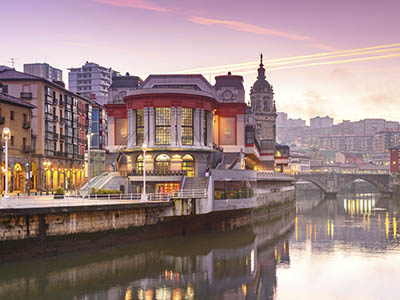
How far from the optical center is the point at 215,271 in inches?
1965

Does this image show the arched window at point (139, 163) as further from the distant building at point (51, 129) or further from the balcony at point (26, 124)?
the balcony at point (26, 124)

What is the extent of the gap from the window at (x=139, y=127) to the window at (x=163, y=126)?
2.92 metres

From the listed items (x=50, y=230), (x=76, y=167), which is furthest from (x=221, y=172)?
(x=76, y=167)

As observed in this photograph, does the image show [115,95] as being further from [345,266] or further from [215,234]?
[345,266]

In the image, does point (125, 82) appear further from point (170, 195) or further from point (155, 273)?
point (155, 273)

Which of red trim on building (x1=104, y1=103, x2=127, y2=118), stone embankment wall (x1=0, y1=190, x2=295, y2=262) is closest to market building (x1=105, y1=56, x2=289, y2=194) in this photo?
stone embankment wall (x1=0, y1=190, x2=295, y2=262)

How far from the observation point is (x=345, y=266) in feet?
173

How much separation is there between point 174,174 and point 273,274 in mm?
27645

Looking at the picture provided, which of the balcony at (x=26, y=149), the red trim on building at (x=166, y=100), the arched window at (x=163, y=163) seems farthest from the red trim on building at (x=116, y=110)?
the arched window at (x=163, y=163)

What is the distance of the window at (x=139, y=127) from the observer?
8069 cm

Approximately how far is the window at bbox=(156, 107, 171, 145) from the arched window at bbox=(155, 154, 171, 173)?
6.99ft

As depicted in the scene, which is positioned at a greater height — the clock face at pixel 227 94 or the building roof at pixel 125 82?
the building roof at pixel 125 82

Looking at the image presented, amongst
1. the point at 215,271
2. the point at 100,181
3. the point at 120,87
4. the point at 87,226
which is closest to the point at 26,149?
the point at 120,87

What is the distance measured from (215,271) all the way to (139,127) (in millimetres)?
36249
